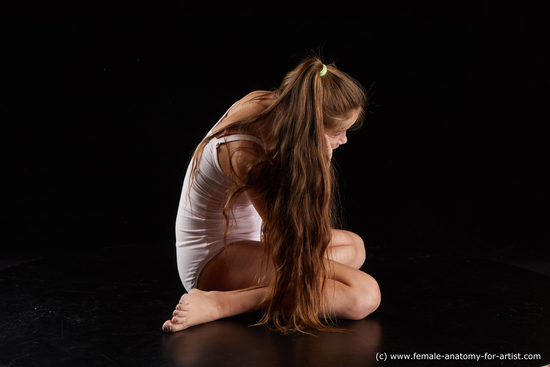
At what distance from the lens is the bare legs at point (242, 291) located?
1.78 meters

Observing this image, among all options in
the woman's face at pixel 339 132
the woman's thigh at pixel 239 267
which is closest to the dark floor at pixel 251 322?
the woman's thigh at pixel 239 267

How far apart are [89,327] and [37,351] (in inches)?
7.8

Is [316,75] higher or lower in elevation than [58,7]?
lower

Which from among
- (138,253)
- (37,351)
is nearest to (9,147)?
(138,253)

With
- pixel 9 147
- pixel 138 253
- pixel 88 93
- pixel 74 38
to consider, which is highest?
pixel 74 38

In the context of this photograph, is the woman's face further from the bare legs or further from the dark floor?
the dark floor

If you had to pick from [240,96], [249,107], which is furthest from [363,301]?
[240,96]

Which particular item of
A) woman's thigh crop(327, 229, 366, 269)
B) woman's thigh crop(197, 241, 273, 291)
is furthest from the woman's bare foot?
woman's thigh crop(327, 229, 366, 269)

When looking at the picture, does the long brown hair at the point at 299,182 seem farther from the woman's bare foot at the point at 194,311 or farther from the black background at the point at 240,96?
the black background at the point at 240,96

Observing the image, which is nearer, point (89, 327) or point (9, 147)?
point (89, 327)

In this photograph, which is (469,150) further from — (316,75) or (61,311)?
(61,311)

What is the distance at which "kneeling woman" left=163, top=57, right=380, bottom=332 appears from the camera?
5.76 feet

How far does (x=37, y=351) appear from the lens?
5.22 ft

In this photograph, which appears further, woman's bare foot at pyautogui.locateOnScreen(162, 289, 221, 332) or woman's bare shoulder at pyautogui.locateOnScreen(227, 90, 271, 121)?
woman's bare shoulder at pyautogui.locateOnScreen(227, 90, 271, 121)
